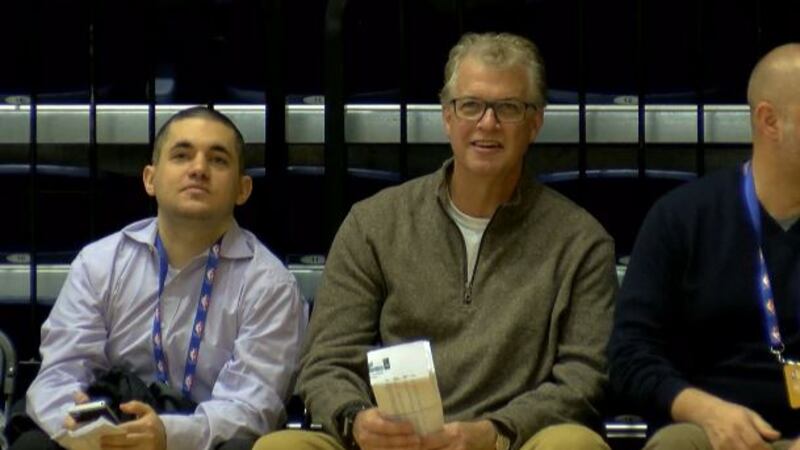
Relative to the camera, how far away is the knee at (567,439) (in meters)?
3.53

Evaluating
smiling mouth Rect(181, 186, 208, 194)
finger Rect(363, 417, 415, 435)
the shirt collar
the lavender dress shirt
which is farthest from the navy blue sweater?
smiling mouth Rect(181, 186, 208, 194)

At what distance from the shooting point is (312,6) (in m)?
5.17

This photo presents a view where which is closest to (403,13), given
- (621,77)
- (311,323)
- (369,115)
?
(369,115)

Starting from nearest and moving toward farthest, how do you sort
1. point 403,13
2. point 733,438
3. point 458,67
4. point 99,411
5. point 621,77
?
point 733,438, point 99,411, point 458,67, point 403,13, point 621,77

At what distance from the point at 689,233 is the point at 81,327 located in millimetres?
1389

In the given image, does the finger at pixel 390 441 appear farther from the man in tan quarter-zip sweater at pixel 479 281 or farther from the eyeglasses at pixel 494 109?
the eyeglasses at pixel 494 109

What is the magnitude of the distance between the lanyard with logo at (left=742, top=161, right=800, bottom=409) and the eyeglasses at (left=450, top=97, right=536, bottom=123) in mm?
533

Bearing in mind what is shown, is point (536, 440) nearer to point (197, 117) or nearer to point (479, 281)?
point (479, 281)

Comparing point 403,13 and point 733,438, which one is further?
point 403,13

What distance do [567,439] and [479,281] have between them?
496 mm

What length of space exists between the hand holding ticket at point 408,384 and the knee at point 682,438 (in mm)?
443

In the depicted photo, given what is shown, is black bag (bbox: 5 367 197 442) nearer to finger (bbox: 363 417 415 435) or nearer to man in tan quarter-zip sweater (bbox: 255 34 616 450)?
man in tan quarter-zip sweater (bbox: 255 34 616 450)

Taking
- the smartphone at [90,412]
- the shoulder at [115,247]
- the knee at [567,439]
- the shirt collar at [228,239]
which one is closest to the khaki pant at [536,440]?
the knee at [567,439]

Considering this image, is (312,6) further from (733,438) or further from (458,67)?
(733,438)
